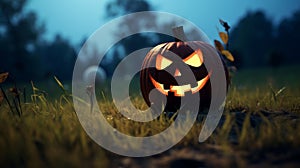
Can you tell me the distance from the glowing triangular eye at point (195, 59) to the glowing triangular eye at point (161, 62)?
201 mm

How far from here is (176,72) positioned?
11.1 ft

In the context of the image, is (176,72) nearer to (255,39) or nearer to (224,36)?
(224,36)

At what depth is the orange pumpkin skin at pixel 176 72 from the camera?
337 cm

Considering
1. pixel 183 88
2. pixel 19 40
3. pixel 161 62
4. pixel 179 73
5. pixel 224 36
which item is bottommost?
pixel 183 88

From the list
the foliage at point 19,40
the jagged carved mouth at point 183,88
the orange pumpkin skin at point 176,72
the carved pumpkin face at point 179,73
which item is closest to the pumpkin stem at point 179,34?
the orange pumpkin skin at point 176,72

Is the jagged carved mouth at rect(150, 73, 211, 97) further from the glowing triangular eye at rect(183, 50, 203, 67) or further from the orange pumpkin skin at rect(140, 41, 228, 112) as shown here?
the glowing triangular eye at rect(183, 50, 203, 67)

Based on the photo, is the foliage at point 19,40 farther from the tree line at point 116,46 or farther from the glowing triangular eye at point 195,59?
the glowing triangular eye at point 195,59

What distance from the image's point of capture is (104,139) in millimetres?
2354

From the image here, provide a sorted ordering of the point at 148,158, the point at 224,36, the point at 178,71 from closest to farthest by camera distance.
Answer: the point at 148,158 < the point at 178,71 < the point at 224,36

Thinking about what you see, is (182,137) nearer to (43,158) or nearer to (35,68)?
(43,158)

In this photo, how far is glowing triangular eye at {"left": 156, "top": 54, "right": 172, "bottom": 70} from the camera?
11.3ft

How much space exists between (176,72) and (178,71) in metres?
0.03

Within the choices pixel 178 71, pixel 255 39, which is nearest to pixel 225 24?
pixel 178 71

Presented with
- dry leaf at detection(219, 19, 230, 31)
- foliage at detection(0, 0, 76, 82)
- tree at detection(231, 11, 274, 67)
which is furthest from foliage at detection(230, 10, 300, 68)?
dry leaf at detection(219, 19, 230, 31)
